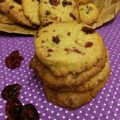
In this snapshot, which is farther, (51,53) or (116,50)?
(116,50)

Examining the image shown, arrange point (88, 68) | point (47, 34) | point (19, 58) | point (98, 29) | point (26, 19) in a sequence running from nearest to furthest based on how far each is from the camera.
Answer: point (88, 68) → point (47, 34) → point (19, 58) → point (26, 19) → point (98, 29)

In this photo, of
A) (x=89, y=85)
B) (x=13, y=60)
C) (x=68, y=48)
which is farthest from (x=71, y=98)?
(x=13, y=60)

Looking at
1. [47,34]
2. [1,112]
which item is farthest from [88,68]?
[1,112]

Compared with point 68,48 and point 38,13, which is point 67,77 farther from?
point 38,13

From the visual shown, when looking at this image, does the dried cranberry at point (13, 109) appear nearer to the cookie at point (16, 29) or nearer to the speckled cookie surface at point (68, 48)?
the speckled cookie surface at point (68, 48)

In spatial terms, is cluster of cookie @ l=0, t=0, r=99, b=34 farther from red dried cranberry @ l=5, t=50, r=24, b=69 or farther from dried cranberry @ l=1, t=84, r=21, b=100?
dried cranberry @ l=1, t=84, r=21, b=100

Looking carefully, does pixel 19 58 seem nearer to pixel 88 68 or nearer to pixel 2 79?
pixel 2 79
